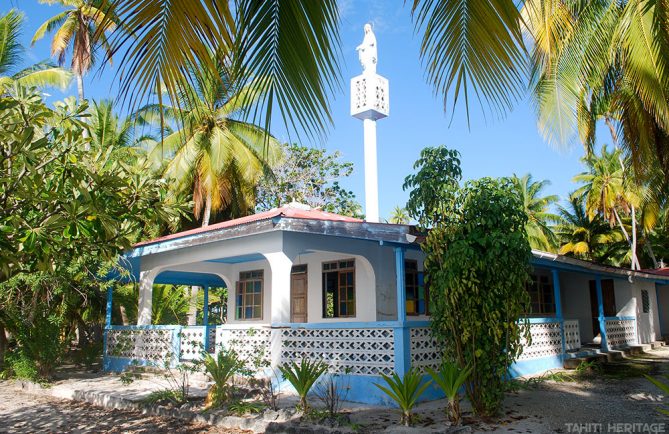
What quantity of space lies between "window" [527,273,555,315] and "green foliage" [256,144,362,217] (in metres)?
11.9

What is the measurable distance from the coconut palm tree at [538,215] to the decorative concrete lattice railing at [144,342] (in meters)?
23.1

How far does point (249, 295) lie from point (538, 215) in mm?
24335

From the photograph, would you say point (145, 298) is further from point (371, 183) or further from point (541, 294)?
point (541, 294)

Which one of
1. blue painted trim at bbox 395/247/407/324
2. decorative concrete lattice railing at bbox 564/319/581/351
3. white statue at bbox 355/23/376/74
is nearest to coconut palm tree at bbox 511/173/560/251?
white statue at bbox 355/23/376/74

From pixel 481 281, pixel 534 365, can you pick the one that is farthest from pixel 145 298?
pixel 534 365

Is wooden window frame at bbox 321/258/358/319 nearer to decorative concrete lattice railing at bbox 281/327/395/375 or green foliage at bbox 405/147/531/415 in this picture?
decorative concrete lattice railing at bbox 281/327/395/375

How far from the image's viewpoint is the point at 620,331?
15406 mm

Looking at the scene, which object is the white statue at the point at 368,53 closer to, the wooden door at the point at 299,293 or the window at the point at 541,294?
the window at the point at 541,294

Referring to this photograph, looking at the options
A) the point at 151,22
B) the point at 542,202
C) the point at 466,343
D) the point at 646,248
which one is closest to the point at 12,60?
the point at 466,343

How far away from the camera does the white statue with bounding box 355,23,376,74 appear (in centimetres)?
2042

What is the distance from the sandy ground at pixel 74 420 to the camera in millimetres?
7336

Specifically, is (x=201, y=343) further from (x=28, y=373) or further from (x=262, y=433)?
(x=262, y=433)

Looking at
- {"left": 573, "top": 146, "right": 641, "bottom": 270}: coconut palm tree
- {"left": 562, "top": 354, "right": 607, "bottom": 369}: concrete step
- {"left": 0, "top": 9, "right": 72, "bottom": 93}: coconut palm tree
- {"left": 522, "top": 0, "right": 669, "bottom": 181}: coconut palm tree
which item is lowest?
{"left": 562, "top": 354, "right": 607, "bottom": 369}: concrete step

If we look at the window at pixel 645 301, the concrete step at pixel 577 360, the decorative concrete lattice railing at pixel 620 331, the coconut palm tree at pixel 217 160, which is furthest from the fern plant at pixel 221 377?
the window at pixel 645 301
